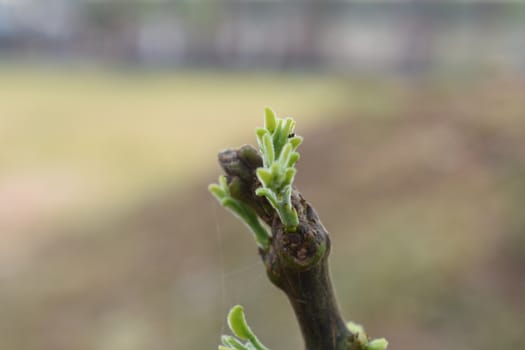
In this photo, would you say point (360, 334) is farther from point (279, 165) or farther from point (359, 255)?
point (359, 255)

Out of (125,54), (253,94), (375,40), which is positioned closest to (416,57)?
(375,40)

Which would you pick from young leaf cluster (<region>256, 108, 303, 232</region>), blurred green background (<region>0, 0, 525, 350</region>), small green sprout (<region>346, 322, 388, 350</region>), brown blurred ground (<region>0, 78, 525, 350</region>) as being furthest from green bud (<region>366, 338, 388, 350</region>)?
brown blurred ground (<region>0, 78, 525, 350</region>)

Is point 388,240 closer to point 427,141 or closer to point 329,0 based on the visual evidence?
point 427,141

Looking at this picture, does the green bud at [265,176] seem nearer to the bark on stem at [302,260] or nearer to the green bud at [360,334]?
the bark on stem at [302,260]

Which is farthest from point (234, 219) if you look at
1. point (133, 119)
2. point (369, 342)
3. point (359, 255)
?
point (133, 119)

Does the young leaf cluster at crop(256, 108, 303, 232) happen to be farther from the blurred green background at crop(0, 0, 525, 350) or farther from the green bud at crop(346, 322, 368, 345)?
the blurred green background at crop(0, 0, 525, 350)

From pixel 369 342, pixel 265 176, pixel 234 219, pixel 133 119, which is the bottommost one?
pixel 133 119
